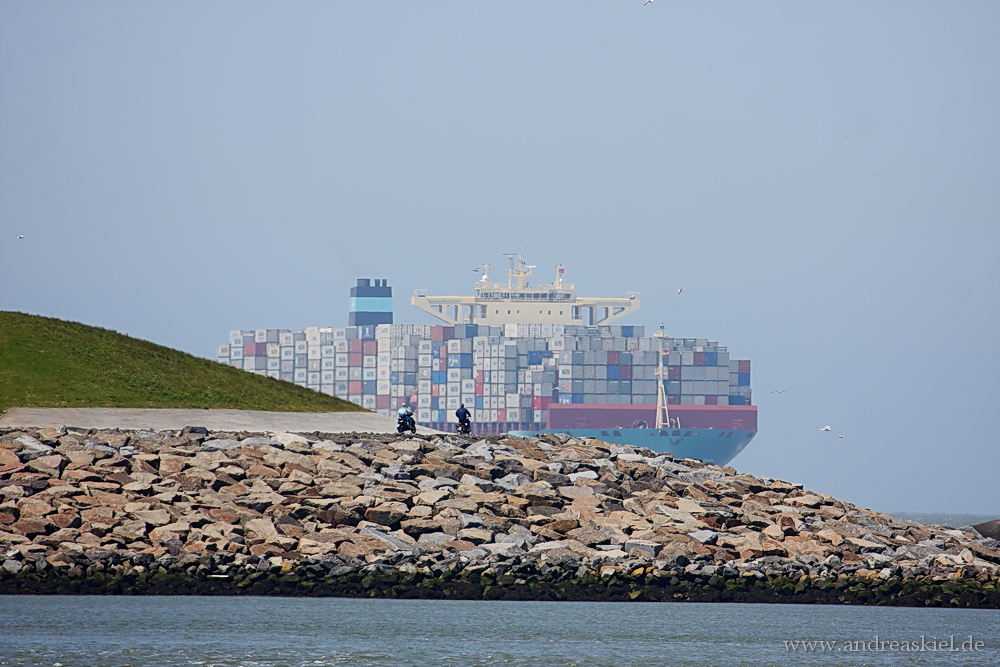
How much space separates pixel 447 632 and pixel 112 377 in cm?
1656

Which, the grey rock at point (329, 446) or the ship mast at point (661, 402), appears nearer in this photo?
the grey rock at point (329, 446)

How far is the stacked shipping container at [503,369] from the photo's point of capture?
134 metres

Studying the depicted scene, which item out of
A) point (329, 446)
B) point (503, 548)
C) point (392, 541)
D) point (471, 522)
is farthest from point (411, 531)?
point (329, 446)

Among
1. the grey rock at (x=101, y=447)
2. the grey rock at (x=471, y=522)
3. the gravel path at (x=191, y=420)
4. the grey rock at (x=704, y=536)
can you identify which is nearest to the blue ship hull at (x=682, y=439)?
the gravel path at (x=191, y=420)

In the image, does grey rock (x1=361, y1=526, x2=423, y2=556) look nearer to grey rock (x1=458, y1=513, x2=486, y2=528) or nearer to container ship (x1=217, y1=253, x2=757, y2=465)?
grey rock (x1=458, y1=513, x2=486, y2=528)

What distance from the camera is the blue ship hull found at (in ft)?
420

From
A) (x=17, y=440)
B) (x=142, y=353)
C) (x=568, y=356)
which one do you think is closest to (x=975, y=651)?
(x=17, y=440)

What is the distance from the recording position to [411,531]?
27.5m

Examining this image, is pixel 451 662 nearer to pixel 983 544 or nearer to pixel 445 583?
pixel 445 583

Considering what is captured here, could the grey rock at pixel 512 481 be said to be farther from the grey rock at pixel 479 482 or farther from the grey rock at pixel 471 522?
the grey rock at pixel 471 522

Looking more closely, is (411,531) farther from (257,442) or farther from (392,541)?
→ (257,442)

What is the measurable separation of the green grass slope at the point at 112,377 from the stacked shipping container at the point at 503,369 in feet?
305

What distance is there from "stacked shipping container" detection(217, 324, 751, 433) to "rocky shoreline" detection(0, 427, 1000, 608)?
333ft

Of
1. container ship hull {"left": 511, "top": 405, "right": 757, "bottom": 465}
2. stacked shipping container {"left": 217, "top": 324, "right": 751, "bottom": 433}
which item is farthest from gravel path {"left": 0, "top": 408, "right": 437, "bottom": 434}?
stacked shipping container {"left": 217, "top": 324, "right": 751, "bottom": 433}
